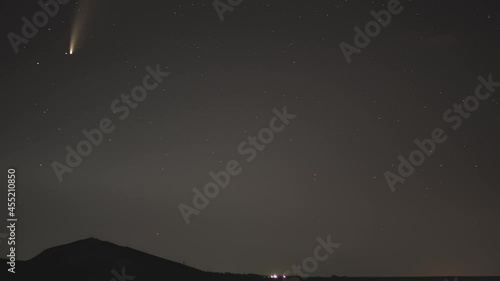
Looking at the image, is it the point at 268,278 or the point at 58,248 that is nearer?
the point at 58,248

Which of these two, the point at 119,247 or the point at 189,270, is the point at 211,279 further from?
the point at 119,247

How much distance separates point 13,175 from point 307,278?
1666 inches

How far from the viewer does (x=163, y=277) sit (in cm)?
4709

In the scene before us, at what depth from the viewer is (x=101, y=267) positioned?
44906 mm

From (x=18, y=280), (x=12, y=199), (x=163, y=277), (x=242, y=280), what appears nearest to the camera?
(x=12, y=199)

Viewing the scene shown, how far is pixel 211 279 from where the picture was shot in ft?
162

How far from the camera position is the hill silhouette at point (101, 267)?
42.5m

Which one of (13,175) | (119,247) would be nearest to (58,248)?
(119,247)

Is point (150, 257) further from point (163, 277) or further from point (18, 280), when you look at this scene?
point (18, 280)

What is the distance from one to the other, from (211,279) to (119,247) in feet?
25.5

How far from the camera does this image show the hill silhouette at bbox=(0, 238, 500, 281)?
1674 inches

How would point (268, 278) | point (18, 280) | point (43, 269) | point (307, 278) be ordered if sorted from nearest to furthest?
1. point (18, 280)
2. point (43, 269)
3. point (268, 278)
4. point (307, 278)

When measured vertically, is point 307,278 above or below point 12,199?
below

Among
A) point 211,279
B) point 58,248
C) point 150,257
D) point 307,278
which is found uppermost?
point 58,248
